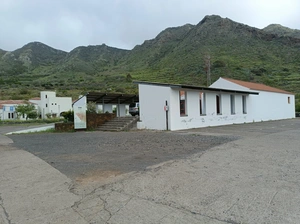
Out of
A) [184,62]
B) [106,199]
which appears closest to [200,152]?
[106,199]

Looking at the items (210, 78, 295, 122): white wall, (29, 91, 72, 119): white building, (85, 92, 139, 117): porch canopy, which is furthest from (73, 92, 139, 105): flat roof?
(29, 91, 72, 119): white building

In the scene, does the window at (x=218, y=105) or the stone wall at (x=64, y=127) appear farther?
the window at (x=218, y=105)

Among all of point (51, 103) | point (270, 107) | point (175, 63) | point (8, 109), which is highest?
point (175, 63)

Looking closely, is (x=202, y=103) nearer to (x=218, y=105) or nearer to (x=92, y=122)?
(x=218, y=105)

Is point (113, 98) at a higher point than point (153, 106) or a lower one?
higher

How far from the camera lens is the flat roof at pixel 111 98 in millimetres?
20359

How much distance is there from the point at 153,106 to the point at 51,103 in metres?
46.4

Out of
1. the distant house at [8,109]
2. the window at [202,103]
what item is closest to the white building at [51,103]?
the distant house at [8,109]

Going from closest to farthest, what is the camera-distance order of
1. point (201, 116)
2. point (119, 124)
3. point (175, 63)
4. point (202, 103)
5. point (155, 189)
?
point (155, 189), point (119, 124), point (201, 116), point (202, 103), point (175, 63)

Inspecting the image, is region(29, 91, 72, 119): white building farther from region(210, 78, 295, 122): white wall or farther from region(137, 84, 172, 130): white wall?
region(137, 84, 172, 130): white wall

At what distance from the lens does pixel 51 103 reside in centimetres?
5759

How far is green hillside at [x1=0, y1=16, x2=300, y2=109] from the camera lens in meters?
51.8

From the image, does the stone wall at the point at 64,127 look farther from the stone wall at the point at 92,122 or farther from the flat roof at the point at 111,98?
the flat roof at the point at 111,98

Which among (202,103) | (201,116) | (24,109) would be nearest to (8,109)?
(24,109)
